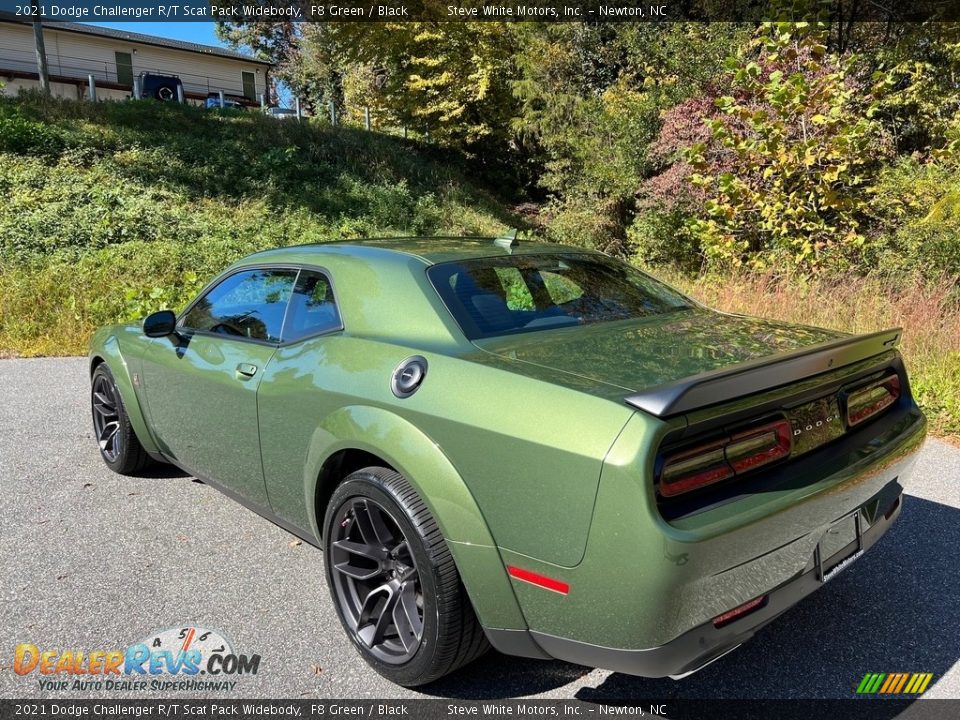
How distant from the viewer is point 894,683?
7.91 ft

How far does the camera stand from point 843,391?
96.8 inches

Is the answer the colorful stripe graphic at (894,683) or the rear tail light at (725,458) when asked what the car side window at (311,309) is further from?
the colorful stripe graphic at (894,683)

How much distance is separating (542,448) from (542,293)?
49.6 inches

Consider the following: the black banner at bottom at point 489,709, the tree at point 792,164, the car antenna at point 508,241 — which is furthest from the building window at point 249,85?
the black banner at bottom at point 489,709

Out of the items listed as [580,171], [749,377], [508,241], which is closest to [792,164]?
[508,241]

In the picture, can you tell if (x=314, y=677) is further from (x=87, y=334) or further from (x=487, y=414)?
(x=87, y=334)

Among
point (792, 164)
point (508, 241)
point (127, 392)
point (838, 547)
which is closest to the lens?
point (838, 547)

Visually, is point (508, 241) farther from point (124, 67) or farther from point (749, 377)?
point (124, 67)

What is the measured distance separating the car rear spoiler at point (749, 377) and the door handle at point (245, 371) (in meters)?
1.82

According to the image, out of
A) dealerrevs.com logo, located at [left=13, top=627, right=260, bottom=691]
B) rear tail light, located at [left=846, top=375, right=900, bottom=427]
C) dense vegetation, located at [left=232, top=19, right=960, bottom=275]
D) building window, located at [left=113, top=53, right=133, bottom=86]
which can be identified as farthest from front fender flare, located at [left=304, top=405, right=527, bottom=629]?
building window, located at [left=113, top=53, right=133, bottom=86]

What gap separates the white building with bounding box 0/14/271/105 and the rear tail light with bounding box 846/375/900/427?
35.3 metres

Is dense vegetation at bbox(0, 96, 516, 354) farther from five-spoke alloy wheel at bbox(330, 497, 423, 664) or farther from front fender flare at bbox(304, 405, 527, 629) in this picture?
front fender flare at bbox(304, 405, 527, 629)

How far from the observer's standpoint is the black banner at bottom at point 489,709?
2268 millimetres

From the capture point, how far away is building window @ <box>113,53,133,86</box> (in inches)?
1454
